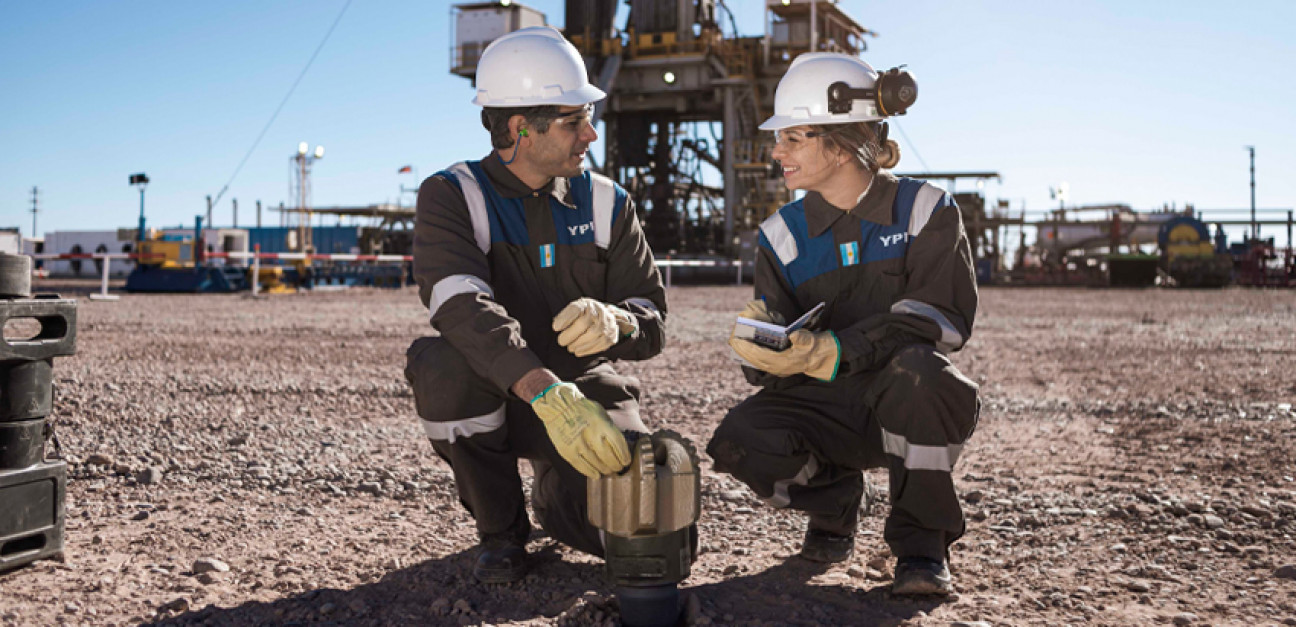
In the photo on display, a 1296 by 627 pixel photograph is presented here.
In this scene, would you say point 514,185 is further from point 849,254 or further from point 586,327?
point 849,254

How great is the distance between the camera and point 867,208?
2.79 m

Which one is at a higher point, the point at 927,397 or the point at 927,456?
the point at 927,397

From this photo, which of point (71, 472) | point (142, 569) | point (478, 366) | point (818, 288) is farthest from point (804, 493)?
point (71, 472)

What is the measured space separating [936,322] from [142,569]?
2298 millimetres

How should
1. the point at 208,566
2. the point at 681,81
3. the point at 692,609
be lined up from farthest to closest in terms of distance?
the point at 681,81 < the point at 208,566 < the point at 692,609

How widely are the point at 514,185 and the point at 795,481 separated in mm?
1210

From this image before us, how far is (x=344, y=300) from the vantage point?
1678cm

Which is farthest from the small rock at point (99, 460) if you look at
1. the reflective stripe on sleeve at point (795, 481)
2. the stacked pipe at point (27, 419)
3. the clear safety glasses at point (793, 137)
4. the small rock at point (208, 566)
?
the clear safety glasses at point (793, 137)

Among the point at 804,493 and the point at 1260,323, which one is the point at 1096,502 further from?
the point at 1260,323

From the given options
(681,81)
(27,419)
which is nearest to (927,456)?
(27,419)

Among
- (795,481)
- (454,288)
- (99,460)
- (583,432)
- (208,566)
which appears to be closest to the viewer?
(583,432)

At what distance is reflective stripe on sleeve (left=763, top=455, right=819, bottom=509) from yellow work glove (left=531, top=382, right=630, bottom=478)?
31.3 inches

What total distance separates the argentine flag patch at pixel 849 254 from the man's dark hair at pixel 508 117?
0.94 meters

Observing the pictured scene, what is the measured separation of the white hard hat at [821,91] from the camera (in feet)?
9.25
